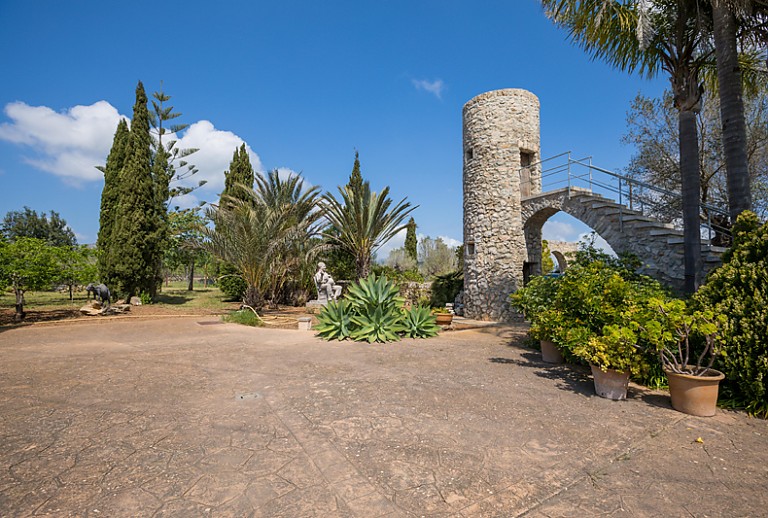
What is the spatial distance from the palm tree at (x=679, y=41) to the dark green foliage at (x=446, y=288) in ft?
28.8

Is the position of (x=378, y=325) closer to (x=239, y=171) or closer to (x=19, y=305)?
(x=19, y=305)

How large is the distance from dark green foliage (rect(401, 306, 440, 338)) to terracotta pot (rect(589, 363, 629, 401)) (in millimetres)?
4140

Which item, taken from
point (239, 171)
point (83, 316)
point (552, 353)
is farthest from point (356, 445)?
point (239, 171)

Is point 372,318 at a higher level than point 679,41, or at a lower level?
lower

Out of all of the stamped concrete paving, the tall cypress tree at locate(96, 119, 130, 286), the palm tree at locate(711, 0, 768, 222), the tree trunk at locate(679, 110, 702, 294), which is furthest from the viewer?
the tall cypress tree at locate(96, 119, 130, 286)

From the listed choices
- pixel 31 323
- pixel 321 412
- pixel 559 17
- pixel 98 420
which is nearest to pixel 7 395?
pixel 98 420

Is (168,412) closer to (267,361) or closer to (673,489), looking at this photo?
(267,361)

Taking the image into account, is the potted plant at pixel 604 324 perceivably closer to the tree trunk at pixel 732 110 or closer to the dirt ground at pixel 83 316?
the tree trunk at pixel 732 110

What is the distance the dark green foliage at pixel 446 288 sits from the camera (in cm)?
1542

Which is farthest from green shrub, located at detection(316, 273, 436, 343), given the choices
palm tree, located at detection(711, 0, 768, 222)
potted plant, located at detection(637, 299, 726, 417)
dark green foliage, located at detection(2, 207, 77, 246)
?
dark green foliage, located at detection(2, 207, 77, 246)

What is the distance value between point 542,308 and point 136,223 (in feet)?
50.4

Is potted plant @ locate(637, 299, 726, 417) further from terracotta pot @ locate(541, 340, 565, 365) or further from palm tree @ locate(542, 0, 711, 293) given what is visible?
palm tree @ locate(542, 0, 711, 293)

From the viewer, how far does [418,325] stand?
309 inches

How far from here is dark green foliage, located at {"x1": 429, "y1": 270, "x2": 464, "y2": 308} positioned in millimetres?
15422
